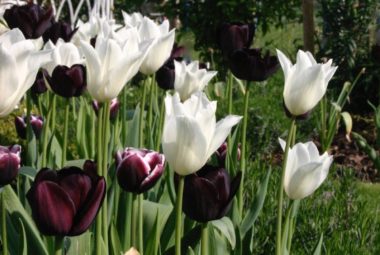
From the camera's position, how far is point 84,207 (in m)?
1.16

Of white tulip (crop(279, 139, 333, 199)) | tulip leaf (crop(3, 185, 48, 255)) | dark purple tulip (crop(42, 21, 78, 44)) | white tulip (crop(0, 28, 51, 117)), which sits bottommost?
tulip leaf (crop(3, 185, 48, 255))

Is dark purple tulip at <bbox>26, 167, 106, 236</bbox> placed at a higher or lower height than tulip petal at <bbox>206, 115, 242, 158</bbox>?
lower

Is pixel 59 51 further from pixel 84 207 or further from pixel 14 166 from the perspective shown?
pixel 84 207

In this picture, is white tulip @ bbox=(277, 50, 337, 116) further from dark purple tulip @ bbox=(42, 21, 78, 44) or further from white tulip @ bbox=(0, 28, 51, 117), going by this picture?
dark purple tulip @ bbox=(42, 21, 78, 44)

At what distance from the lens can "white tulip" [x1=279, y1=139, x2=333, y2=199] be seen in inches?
61.7

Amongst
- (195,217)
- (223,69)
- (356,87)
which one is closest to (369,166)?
(356,87)

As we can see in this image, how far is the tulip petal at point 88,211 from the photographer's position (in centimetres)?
115

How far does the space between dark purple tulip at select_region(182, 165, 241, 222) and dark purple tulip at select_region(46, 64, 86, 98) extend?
0.64 metres

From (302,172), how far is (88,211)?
1.89 ft

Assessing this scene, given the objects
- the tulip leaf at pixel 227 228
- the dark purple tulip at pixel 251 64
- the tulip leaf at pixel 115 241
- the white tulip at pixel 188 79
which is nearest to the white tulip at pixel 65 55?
the white tulip at pixel 188 79

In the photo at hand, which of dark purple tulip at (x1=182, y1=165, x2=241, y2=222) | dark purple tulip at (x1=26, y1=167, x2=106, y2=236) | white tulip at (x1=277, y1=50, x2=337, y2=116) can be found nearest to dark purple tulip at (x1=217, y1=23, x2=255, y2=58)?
white tulip at (x1=277, y1=50, x2=337, y2=116)

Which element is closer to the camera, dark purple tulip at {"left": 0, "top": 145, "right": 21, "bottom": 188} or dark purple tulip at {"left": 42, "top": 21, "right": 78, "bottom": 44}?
dark purple tulip at {"left": 0, "top": 145, "right": 21, "bottom": 188}

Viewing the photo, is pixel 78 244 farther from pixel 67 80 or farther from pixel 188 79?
pixel 188 79

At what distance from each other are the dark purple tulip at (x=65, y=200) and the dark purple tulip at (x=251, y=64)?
83 centimetres
